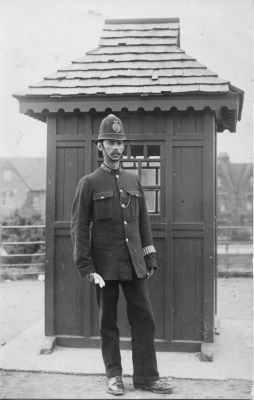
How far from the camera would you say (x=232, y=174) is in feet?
153

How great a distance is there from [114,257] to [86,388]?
1.20 meters

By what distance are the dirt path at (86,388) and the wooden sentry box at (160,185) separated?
92 centimetres

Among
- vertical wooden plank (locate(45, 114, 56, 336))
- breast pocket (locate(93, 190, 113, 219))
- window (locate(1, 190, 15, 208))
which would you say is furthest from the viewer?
window (locate(1, 190, 15, 208))

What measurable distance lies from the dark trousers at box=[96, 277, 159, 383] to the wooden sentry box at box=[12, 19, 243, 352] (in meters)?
1.18

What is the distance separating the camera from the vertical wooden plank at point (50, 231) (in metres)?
5.59

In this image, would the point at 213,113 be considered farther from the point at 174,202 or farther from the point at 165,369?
the point at 165,369

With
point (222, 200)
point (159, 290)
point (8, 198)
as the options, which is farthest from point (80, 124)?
point (8, 198)

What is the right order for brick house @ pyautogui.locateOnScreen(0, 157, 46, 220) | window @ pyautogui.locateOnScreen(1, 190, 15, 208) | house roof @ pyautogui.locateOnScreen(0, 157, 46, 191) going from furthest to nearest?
1. window @ pyautogui.locateOnScreen(1, 190, 15, 208)
2. house roof @ pyautogui.locateOnScreen(0, 157, 46, 191)
3. brick house @ pyautogui.locateOnScreen(0, 157, 46, 220)

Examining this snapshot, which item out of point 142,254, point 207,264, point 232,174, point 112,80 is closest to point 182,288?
point 207,264

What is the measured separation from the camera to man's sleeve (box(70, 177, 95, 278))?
4.24m

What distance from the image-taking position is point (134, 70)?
5730 millimetres

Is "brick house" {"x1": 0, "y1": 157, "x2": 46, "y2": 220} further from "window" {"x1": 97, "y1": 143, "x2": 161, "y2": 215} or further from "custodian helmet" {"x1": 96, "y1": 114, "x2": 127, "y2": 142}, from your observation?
"custodian helmet" {"x1": 96, "y1": 114, "x2": 127, "y2": 142}

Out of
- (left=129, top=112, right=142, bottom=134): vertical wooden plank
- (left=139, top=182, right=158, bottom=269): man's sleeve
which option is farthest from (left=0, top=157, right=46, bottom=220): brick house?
(left=139, top=182, right=158, bottom=269): man's sleeve

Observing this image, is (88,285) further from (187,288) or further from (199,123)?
(199,123)
